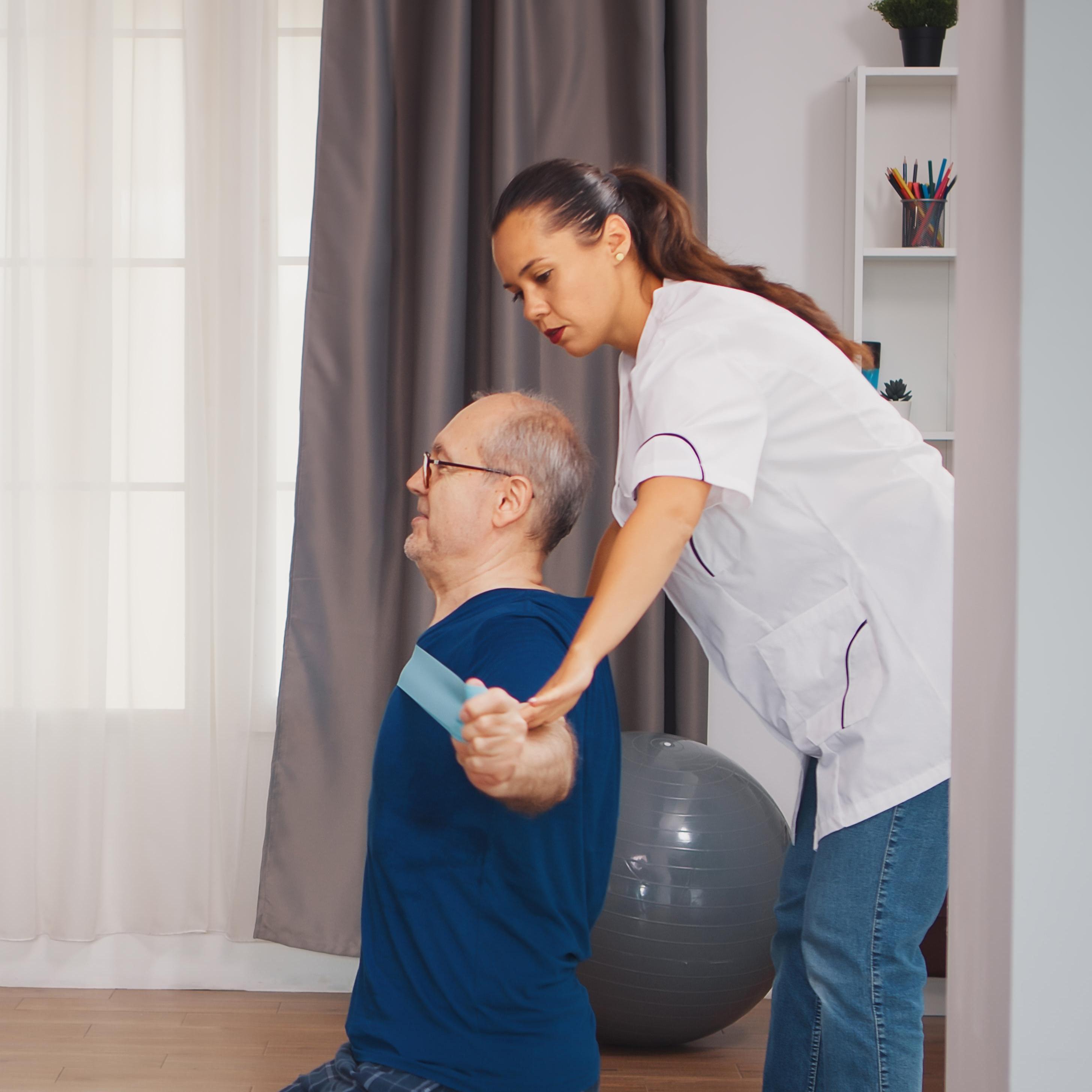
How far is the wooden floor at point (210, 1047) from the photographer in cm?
212

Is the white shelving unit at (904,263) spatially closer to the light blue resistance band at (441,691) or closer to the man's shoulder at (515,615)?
the man's shoulder at (515,615)

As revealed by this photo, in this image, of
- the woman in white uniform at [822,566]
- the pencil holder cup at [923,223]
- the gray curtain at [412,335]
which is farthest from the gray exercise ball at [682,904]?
the pencil holder cup at [923,223]

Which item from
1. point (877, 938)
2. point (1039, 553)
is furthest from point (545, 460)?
point (1039, 553)

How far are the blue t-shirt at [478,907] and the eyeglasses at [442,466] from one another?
198 millimetres

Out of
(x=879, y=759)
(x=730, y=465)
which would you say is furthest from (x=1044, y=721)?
(x=879, y=759)

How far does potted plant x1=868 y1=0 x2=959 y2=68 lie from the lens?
2.52m

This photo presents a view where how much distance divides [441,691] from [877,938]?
2.13 feet

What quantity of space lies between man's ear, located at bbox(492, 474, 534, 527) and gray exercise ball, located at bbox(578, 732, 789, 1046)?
0.94 metres

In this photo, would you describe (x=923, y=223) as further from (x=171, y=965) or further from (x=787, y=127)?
(x=171, y=965)

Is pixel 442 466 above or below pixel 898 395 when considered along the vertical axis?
below

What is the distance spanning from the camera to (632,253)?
1.39 metres

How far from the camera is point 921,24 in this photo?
2.54m

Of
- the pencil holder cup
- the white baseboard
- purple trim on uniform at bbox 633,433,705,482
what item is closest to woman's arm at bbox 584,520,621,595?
purple trim on uniform at bbox 633,433,705,482

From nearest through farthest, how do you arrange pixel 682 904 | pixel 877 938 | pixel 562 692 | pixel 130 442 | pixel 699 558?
pixel 562 692 < pixel 877 938 < pixel 699 558 < pixel 682 904 < pixel 130 442
